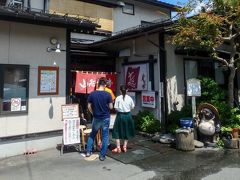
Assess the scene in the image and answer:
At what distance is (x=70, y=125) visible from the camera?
8008 millimetres

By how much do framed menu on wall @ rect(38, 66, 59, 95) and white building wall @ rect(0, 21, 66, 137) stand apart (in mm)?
110

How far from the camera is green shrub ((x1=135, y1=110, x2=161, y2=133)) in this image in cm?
1005

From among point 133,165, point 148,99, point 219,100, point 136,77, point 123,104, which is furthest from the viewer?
point 136,77

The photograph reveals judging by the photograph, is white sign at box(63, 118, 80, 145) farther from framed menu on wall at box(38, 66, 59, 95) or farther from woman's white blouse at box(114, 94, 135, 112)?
woman's white blouse at box(114, 94, 135, 112)

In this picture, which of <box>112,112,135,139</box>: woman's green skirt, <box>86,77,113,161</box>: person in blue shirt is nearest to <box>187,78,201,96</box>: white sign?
<box>112,112,135,139</box>: woman's green skirt

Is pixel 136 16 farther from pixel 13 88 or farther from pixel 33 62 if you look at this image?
pixel 13 88

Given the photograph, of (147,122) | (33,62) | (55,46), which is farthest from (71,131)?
(147,122)

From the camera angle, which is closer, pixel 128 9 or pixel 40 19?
pixel 40 19

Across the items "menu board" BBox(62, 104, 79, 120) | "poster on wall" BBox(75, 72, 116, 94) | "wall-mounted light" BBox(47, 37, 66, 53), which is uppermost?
"wall-mounted light" BBox(47, 37, 66, 53)

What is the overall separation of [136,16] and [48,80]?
41.1 ft

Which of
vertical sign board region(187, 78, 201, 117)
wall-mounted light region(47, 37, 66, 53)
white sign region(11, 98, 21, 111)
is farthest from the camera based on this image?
vertical sign board region(187, 78, 201, 117)

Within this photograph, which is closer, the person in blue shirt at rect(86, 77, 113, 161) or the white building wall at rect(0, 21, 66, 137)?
the person in blue shirt at rect(86, 77, 113, 161)

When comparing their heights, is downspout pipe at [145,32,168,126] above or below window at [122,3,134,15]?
below

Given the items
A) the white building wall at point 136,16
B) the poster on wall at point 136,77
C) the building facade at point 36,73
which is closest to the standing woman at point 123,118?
the building facade at point 36,73
